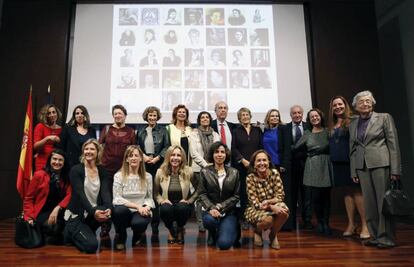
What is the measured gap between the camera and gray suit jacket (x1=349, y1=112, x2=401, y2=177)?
8.29 feet

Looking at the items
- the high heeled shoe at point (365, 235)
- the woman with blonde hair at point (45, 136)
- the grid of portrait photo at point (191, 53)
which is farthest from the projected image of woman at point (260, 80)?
the woman with blonde hair at point (45, 136)

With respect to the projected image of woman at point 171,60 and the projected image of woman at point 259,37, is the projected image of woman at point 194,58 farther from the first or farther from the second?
the projected image of woman at point 259,37

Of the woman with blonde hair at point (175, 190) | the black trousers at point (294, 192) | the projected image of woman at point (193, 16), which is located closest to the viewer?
the woman with blonde hair at point (175, 190)

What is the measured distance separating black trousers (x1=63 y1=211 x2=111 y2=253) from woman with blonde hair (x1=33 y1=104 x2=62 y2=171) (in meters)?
0.96

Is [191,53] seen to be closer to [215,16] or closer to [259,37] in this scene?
[215,16]

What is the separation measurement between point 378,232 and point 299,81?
2.62m

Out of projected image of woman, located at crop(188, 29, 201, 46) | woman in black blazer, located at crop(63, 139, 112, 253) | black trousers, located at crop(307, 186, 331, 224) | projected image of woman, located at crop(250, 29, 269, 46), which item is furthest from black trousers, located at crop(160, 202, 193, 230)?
projected image of woman, located at crop(250, 29, 269, 46)

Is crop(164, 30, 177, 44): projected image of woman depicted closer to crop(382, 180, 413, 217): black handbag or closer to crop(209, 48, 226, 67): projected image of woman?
crop(209, 48, 226, 67): projected image of woman

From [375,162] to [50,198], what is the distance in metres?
2.77

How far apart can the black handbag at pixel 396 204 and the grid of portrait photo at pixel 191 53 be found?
2479 mm

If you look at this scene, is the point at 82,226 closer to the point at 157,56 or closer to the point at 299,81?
the point at 157,56

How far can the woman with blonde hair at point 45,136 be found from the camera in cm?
326

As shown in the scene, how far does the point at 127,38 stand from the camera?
4625 mm

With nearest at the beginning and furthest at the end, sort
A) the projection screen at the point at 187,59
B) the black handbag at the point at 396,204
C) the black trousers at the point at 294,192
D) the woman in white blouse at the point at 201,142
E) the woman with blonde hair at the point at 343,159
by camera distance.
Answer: the black handbag at the point at 396,204
the woman with blonde hair at the point at 343,159
the woman in white blouse at the point at 201,142
the black trousers at the point at 294,192
the projection screen at the point at 187,59
